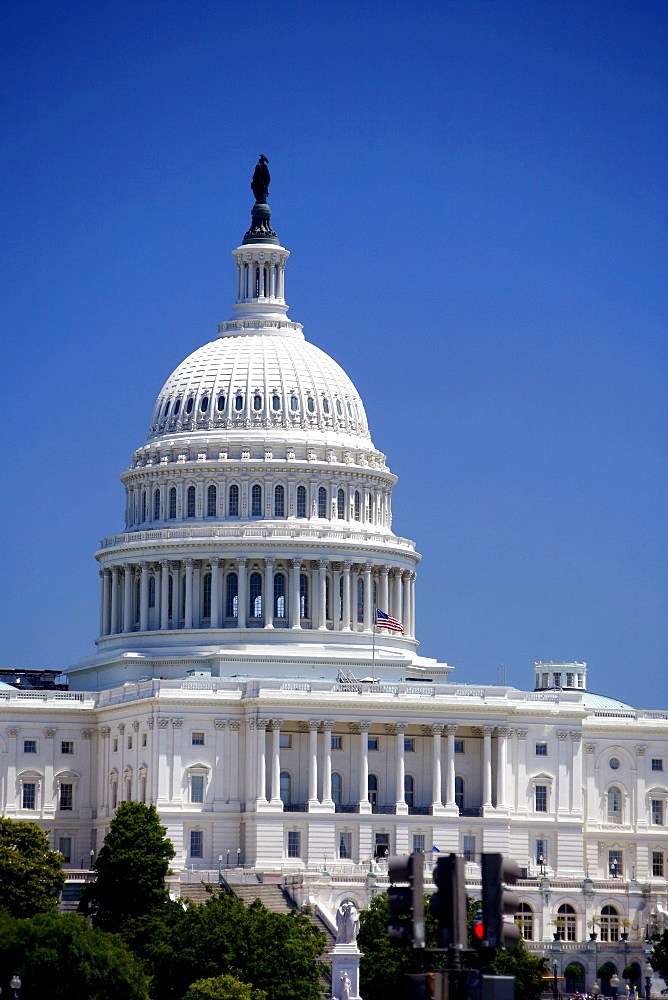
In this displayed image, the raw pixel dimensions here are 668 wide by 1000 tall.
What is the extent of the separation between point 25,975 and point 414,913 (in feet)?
223

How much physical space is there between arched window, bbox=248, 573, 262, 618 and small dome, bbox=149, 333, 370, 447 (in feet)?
42.4

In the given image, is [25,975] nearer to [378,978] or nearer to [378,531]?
[378,978]

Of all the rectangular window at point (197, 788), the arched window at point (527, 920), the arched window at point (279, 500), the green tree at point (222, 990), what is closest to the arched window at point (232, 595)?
the arched window at point (279, 500)

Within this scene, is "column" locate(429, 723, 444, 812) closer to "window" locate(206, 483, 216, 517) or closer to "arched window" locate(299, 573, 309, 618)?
"arched window" locate(299, 573, 309, 618)

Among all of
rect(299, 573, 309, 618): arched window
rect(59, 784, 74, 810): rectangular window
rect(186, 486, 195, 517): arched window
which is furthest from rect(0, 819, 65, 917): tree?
rect(186, 486, 195, 517): arched window

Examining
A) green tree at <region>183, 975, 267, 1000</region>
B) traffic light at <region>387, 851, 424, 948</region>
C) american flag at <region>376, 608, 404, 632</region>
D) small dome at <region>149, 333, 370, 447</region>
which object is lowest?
green tree at <region>183, 975, 267, 1000</region>

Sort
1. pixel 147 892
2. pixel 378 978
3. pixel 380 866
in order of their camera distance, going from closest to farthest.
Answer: pixel 378 978, pixel 147 892, pixel 380 866

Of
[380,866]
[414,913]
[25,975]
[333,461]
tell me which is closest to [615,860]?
[380,866]

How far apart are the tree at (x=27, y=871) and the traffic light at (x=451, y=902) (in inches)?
3663

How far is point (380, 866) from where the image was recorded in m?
156

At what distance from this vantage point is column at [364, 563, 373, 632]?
184750 mm

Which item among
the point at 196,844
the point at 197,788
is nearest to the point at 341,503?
the point at 197,788

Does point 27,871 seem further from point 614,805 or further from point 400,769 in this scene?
point 614,805

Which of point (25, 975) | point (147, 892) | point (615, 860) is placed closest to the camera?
point (25, 975)
